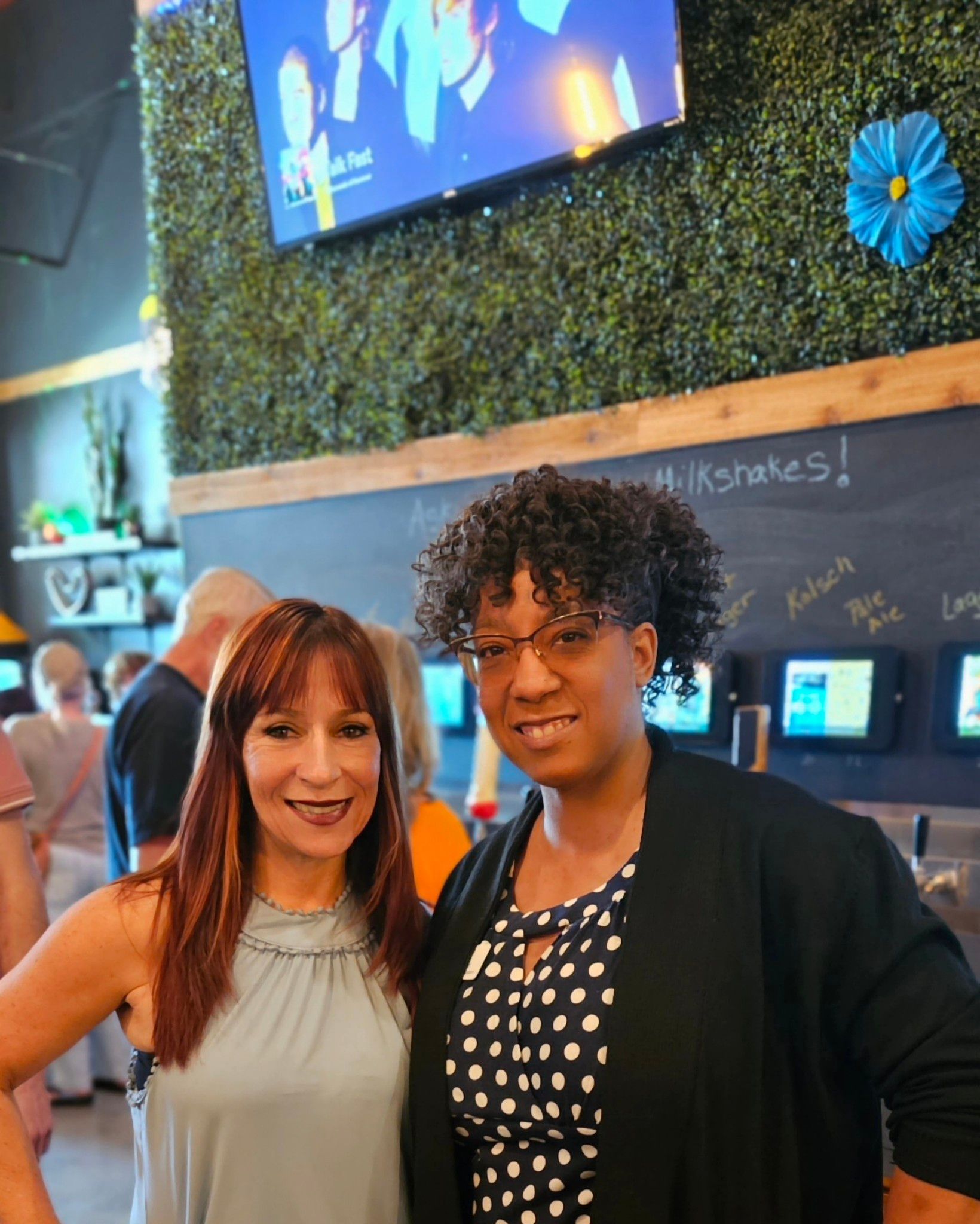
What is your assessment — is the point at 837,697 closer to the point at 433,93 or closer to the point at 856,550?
the point at 856,550

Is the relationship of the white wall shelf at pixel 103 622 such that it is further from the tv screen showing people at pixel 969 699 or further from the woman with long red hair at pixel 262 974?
the woman with long red hair at pixel 262 974

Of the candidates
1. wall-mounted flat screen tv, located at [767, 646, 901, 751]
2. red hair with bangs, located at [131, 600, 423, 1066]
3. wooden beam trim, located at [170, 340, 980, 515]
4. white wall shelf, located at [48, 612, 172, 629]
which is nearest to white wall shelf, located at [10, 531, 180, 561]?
white wall shelf, located at [48, 612, 172, 629]

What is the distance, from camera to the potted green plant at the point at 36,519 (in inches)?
306

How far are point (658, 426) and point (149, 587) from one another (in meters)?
4.54

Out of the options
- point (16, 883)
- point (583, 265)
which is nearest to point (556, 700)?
point (16, 883)

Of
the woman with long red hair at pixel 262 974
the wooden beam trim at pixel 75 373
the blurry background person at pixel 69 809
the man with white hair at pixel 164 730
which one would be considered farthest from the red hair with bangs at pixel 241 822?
the wooden beam trim at pixel 75 373

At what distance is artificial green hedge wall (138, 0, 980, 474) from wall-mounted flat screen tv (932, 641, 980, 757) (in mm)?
785

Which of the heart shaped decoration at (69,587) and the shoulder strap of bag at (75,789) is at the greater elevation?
the heart shaped decoration at (69,587)

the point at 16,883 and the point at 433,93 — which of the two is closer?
the point at 16,883

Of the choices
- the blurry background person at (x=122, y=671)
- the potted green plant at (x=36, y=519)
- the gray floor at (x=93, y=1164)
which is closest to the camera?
the gray floor at (x=93, y=1164)

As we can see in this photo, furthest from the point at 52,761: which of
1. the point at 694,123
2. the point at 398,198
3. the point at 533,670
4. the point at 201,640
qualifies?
the point at 533,670

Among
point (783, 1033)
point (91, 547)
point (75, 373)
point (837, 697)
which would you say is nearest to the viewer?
point (783, 1033)

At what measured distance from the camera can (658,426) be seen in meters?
3.40

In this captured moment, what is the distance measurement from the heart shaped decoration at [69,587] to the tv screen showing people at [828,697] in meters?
5.60
